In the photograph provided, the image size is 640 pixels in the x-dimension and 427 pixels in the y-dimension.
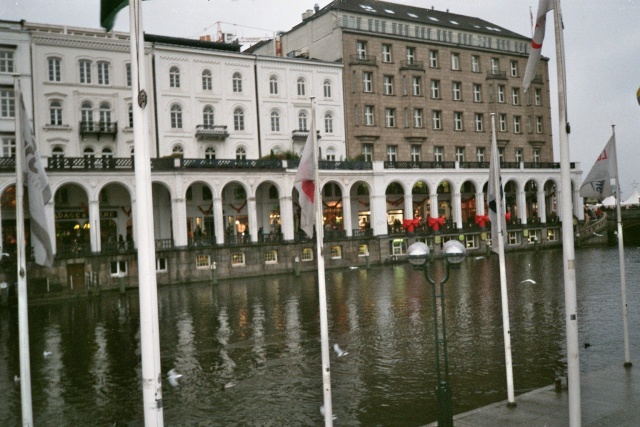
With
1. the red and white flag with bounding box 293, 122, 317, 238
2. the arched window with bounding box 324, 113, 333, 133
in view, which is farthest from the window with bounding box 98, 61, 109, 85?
the red and white flag with bounding box 293, 122, 317, 238

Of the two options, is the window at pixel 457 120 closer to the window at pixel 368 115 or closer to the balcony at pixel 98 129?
the window at pixel 368 115

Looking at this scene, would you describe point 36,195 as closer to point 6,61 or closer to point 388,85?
point 6,61

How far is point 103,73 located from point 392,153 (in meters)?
28.1

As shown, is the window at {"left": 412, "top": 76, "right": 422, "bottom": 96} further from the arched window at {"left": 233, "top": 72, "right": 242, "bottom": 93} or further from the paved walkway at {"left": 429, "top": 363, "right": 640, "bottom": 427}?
the paved walkway at {"left": 429, "top": 363, "right": 640, "bottom": 427}

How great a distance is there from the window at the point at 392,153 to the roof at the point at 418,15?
13.0 meters

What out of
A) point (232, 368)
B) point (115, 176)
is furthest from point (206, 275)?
point (232, 368)

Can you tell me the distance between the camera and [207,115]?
50.9m

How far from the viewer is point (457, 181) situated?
199ft

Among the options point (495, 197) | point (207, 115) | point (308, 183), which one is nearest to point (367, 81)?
point (207, 115)

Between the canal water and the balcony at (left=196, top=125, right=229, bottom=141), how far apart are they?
17.9 meters

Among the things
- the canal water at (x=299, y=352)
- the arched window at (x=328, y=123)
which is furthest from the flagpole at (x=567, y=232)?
the arched window at (x=328, y=123)

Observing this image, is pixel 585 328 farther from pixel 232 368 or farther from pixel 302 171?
pixel 302 171

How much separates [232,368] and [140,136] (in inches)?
499

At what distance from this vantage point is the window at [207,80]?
50.7 meters
